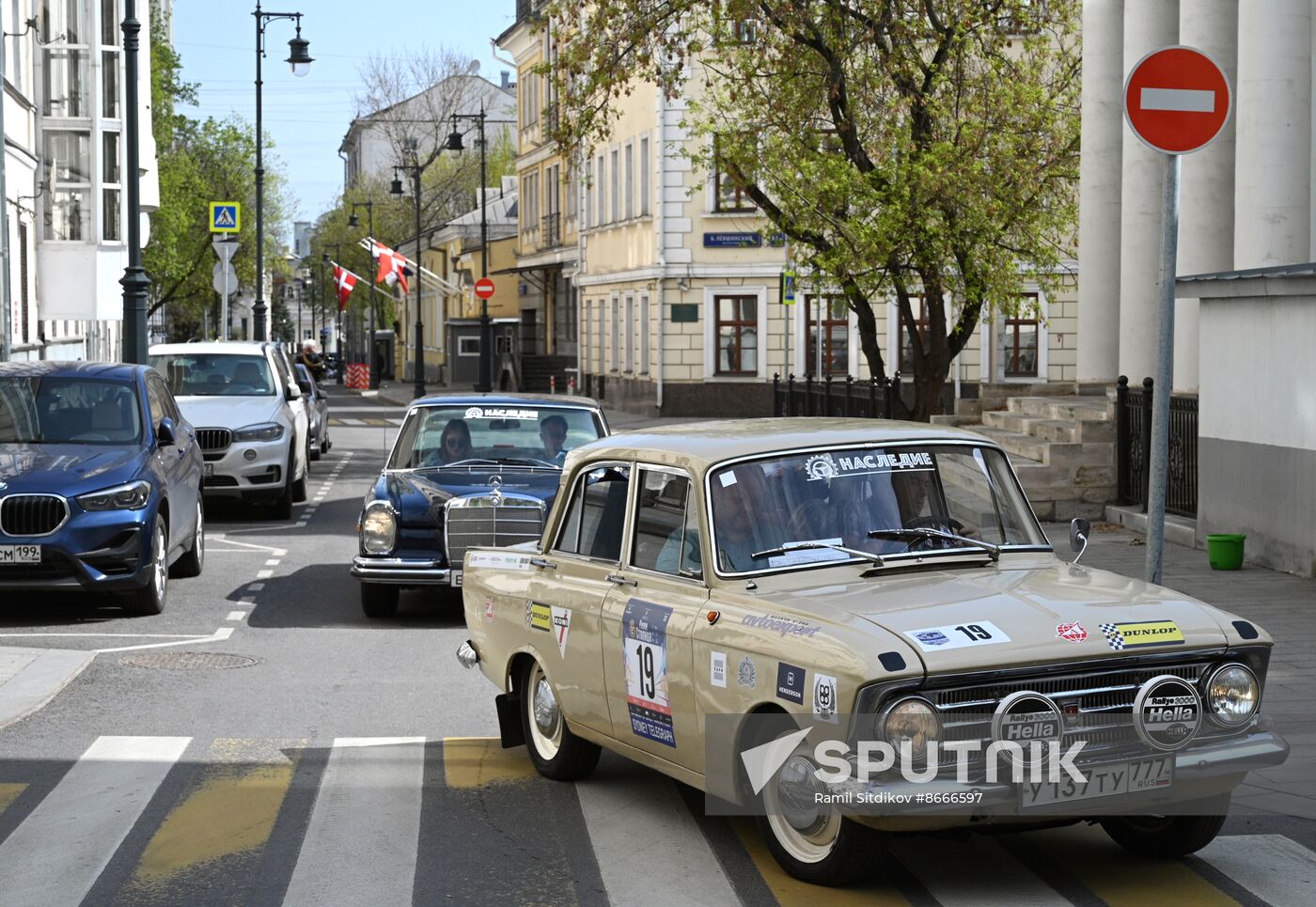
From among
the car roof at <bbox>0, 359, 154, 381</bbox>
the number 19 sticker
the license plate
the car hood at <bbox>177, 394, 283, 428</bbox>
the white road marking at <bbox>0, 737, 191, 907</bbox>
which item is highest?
the car roof at <bbox>0, 359, 154, 381</bbox>

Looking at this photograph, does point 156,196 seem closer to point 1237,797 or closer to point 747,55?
point 747,55

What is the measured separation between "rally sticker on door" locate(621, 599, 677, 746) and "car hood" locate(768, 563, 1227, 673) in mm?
648

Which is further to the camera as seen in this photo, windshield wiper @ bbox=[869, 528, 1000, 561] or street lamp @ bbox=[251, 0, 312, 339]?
street lamp @ bbox=[251, 0, 312, 339]

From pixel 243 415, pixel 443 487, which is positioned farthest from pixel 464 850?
pixel 243 415

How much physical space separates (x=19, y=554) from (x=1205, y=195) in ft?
42.6

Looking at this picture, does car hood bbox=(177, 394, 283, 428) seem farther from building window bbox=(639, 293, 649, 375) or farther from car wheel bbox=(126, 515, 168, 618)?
building window bbox=(639, 293, 649, 375)

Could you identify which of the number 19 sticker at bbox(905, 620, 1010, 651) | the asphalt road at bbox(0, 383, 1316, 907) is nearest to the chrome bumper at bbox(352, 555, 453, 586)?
the asphalt road at bbox(0, 383, 1316, 907)

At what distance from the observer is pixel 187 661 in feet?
38.3

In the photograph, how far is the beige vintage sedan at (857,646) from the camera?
19.0 ft

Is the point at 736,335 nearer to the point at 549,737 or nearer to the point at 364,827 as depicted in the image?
the point at 549,737

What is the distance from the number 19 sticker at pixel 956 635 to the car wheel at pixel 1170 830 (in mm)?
997

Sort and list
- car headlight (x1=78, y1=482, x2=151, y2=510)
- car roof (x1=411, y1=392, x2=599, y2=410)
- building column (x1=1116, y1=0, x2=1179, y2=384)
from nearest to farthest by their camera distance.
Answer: car headlight (x1=78, y1=482, x2=151, y2=510) < car roof (x1=411, y1=392, x2=599, y2=410) < building column (x1=1116, y1=0, x2=1179, y2=384)

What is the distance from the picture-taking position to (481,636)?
8.62m

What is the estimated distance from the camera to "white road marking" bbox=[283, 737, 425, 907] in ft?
20.9
